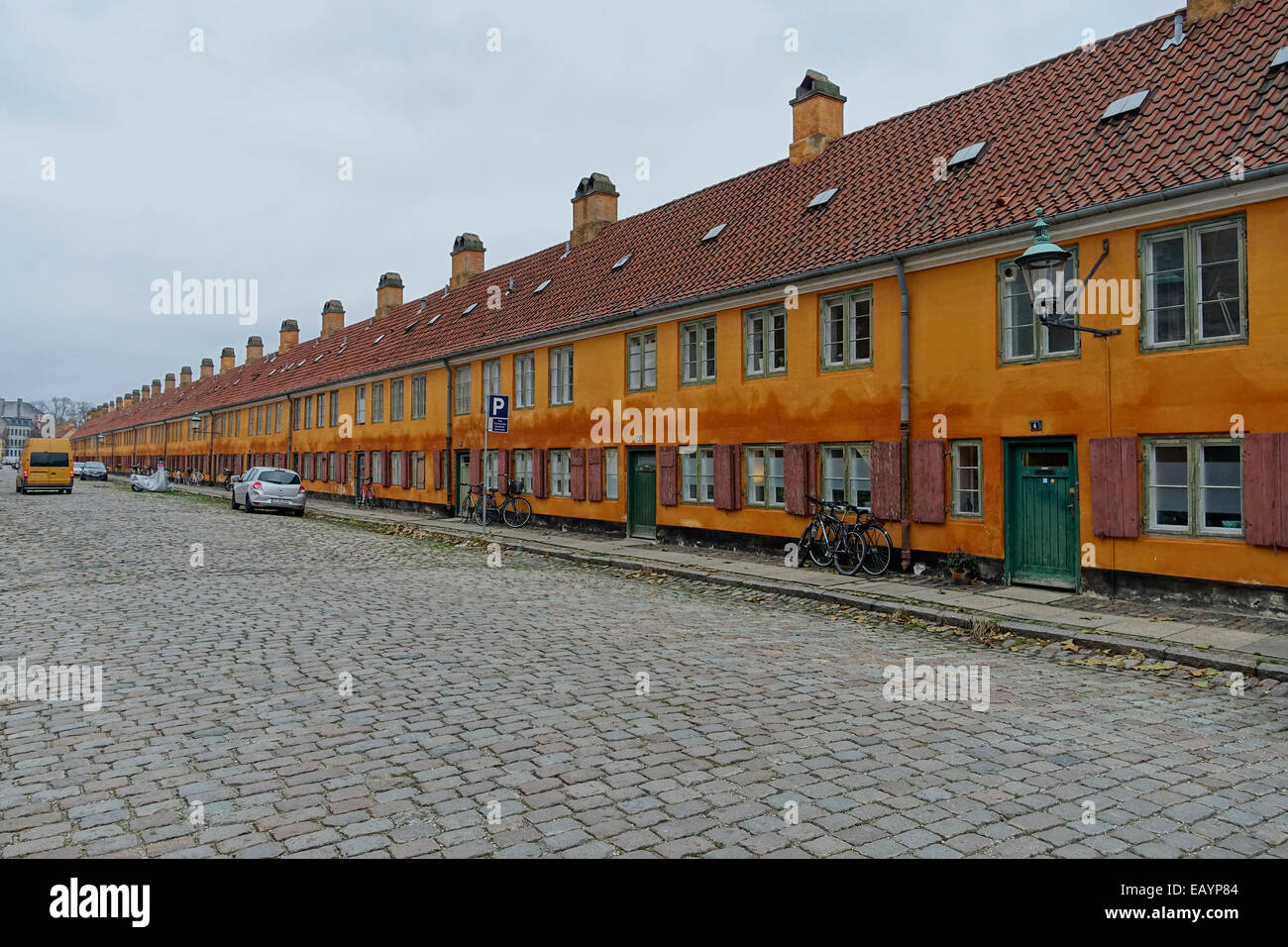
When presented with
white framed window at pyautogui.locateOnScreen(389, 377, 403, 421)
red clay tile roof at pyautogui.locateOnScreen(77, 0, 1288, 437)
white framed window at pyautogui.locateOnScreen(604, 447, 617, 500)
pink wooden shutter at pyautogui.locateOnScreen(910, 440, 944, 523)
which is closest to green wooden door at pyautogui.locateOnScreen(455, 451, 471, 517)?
red clay tile roof at pyautogui.locateOnScreen(77, 0, 1288, 437)

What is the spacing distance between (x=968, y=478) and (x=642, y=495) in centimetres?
886

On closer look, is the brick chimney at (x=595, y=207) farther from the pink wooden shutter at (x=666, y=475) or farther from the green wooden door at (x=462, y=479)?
the pink wooden shutter at (x=666, y=475)

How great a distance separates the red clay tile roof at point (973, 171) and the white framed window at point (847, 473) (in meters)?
3.27

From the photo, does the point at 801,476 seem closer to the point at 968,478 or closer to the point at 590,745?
the point at 968,478

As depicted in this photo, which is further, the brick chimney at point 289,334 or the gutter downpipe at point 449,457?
the brick chimney at point 289,334

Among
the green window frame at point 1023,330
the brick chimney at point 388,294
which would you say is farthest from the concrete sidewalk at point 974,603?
the brick chimney at point 388,294

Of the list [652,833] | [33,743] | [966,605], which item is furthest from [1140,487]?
[33,743]

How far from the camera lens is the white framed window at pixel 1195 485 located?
1059 centimetres

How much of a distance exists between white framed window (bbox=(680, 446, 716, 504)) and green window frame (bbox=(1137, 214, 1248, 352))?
355 inches

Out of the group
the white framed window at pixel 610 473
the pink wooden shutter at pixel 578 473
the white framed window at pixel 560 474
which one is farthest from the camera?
the white framed window at pixel 560 474

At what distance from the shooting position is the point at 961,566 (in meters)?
13.3

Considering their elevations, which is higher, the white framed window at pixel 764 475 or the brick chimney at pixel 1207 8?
the brick chimney at pixel 1207 8

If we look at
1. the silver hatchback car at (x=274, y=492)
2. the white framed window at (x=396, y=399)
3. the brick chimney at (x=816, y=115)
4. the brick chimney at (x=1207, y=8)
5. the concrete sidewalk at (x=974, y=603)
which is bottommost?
the concrete sidewalk at (x=974, y=603)
